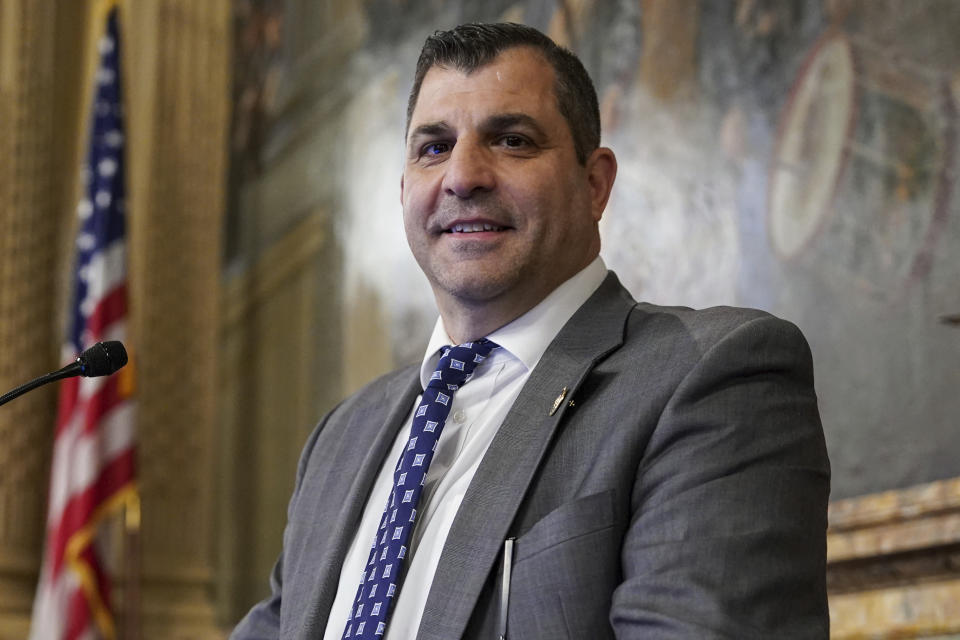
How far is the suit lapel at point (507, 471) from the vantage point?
78.9 inches

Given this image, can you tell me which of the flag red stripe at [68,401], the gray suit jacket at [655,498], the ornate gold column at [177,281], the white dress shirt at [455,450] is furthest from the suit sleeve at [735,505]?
the ornate gold column at [177,281]

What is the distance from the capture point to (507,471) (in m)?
2.11

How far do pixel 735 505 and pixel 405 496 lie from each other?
0.66m

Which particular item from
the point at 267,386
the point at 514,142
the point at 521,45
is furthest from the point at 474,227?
the point at 267,386

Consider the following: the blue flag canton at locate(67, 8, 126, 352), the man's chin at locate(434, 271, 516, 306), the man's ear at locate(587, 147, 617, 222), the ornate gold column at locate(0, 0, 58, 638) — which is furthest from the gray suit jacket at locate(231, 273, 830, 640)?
the ornate gold column at locate(0, 0, 58, 638)

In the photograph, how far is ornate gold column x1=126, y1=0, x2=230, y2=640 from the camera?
6953mm

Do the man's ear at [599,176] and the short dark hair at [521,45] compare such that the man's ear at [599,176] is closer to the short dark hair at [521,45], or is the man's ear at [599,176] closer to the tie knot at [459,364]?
the short dark hair at [521,45]

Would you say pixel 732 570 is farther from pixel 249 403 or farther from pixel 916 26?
pixel 249 403

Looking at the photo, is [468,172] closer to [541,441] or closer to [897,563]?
[541,441]

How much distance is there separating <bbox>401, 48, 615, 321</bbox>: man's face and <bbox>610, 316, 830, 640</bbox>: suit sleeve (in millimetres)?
520

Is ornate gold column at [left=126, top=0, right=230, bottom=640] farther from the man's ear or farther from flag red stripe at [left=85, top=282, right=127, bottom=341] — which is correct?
the man's ear

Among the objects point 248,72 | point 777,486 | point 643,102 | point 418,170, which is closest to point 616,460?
point 777,486

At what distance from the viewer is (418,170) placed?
8.29ft

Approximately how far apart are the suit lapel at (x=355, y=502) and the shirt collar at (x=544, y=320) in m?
0.16
